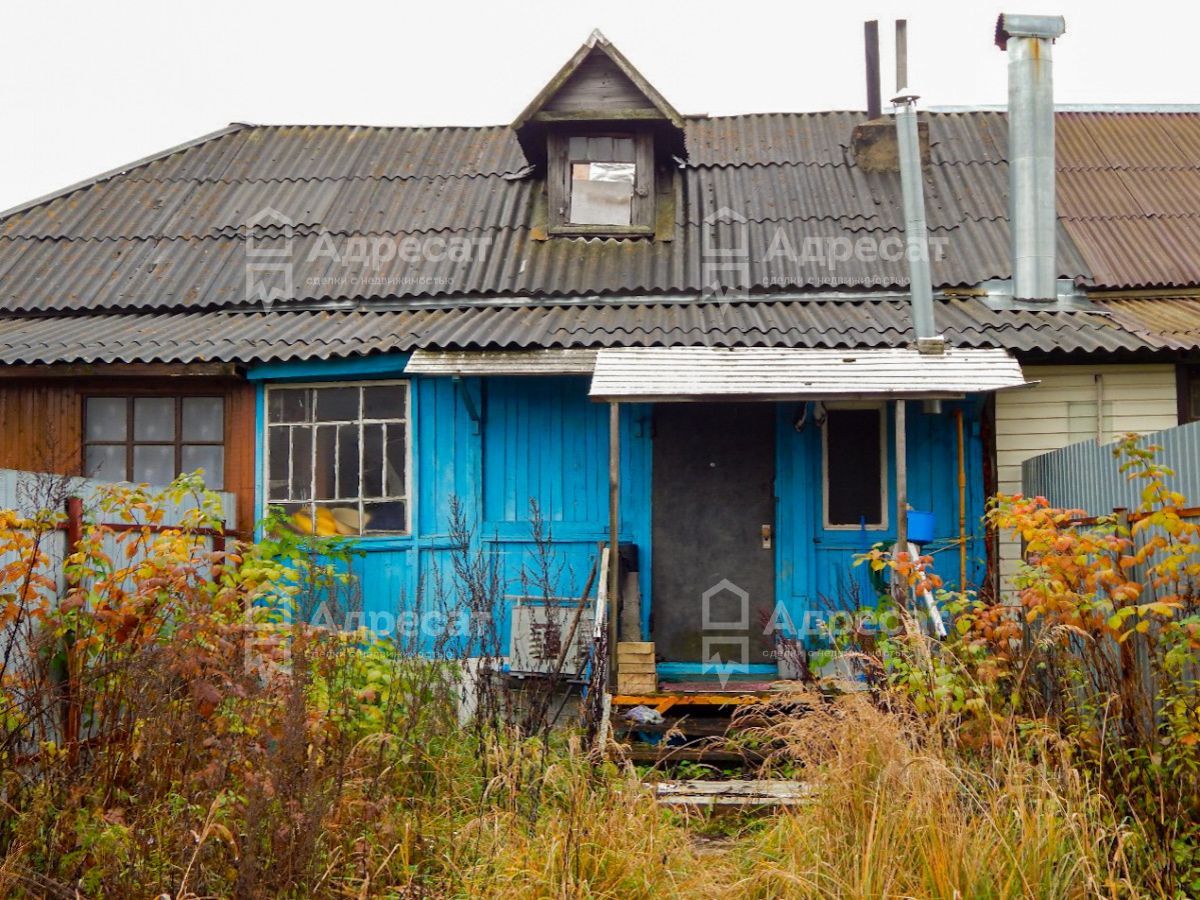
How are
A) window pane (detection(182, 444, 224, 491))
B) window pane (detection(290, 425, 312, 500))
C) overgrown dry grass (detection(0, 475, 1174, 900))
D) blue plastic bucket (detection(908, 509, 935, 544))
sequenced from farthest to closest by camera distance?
window pane (detection(182, 444, 224, 491))
window pane (detection(290, 425, 312, 500))
blue plastic bucket (detection(908, 509, 935, 544))
overgrown dry grass (detection(0, 475, 1174, 900))

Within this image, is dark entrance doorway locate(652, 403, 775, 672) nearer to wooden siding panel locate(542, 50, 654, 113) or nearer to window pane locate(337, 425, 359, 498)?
window pane locate(337, 425, 359, 498)

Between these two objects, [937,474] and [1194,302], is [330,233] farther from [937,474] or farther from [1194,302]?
[1194,302]

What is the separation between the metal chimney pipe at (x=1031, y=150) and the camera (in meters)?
10.7

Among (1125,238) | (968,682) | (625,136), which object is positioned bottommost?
(968,682)

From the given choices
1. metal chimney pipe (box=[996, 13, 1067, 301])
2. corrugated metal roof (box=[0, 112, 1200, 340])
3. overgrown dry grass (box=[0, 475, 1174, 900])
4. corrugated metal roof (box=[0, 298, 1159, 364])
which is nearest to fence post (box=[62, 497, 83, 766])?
overgrown dry grass (box=[0, 475, 1174, 900])

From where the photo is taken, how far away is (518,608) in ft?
31.5

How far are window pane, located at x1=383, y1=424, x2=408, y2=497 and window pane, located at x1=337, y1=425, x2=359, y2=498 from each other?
264 mm

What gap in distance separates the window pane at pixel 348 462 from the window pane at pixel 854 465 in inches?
151

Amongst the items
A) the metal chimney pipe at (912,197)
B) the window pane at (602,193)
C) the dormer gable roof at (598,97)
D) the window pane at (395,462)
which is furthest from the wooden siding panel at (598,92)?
the window pane at (395,462)

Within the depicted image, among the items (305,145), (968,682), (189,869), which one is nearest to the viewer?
(189,869)

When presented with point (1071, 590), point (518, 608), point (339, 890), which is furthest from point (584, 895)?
point (518, 608)

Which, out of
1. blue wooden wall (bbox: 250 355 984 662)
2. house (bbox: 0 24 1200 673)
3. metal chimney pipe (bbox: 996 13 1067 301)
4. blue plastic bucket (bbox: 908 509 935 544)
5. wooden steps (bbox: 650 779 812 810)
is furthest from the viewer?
metal chimney pipe (bbox: 996 13 1067 301)

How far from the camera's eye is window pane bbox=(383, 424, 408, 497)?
33.2ft

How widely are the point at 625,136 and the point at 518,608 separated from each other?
4.82 meters
